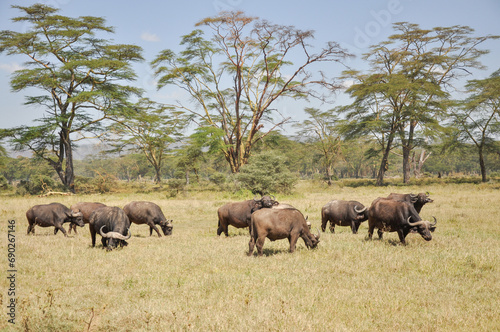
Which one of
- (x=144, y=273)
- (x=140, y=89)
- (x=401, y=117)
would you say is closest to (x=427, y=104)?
(x=401, y=117)

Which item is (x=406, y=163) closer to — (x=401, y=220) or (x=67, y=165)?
(x=401, y=220)

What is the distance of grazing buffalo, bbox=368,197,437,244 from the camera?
30.7 ft

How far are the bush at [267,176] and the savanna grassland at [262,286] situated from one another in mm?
18853

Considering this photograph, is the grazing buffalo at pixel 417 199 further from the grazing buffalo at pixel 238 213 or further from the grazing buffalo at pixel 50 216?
the grazing buffalo at pixel 50 216

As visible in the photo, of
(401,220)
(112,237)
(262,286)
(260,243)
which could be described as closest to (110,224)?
(112,237)

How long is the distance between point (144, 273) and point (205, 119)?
32560 millimetres

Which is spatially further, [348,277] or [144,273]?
[144,273]

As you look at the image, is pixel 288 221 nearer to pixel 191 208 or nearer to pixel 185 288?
pixel 185 288

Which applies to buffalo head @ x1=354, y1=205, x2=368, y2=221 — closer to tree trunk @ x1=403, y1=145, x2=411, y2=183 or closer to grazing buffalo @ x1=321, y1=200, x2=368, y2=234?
grazing buffalo @ x1=321, y1=200, x2=368, y2=234

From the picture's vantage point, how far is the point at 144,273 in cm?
757

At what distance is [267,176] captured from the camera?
98.2 ft

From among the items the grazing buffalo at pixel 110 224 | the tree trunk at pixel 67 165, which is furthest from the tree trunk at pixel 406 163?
the tree trunk at pixel 67 165

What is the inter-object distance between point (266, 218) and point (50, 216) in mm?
9123

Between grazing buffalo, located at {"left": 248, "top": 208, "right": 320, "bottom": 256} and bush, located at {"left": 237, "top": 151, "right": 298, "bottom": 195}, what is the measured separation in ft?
67.2
